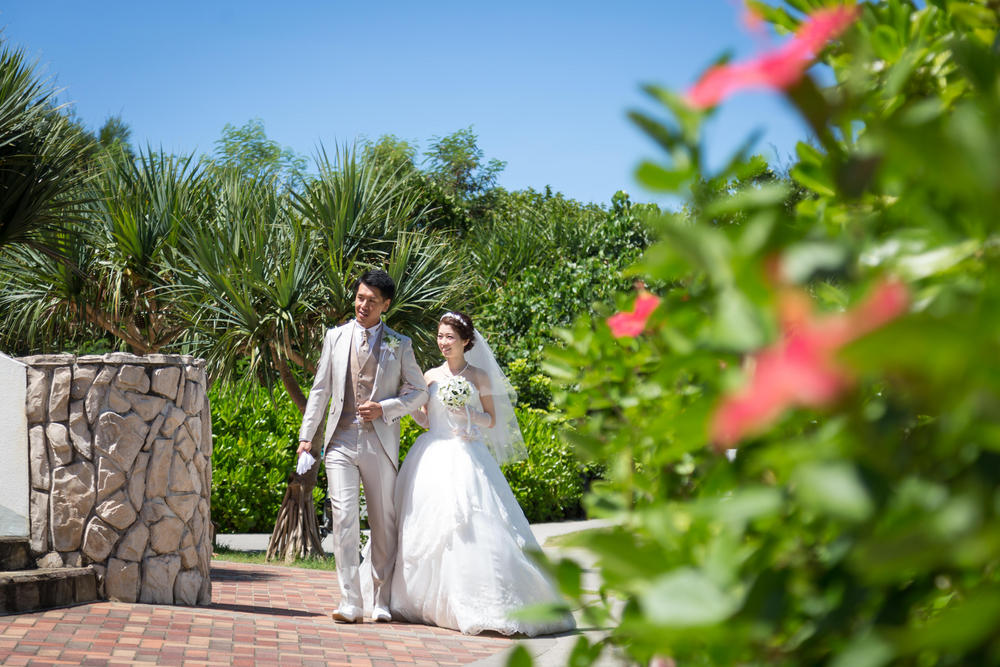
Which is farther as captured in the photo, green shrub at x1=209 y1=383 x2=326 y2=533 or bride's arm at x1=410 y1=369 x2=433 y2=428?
green shrub at x1=209 y1=383 x2=326 y2=533

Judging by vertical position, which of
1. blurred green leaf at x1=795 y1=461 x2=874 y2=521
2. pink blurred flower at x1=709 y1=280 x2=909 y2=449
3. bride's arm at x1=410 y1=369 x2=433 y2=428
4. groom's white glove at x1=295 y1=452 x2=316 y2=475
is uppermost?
bride's arm at x1=410 y1=369 x2=433 y2=428

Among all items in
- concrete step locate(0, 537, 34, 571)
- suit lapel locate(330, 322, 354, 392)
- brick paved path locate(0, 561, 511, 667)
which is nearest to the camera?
brick paved path locate(0, 561, 511, 667)

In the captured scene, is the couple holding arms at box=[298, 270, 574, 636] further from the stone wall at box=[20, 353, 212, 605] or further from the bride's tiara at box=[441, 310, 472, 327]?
the stone wall at box=[20, 353, 212, 605]

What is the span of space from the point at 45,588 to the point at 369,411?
6.80 feet

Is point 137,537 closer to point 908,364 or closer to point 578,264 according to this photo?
point 908,364

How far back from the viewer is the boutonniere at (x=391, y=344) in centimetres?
614

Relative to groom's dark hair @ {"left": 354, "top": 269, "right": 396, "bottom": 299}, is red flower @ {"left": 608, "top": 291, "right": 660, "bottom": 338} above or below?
below

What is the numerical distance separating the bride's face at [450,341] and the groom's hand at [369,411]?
2.69ft

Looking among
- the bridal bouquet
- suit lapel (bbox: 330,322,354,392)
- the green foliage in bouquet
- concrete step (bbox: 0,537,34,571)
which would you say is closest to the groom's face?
suit lapel (bbox: 330,322,354,392)

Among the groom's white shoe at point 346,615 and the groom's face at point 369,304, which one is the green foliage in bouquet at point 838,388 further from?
the groom's face at point 369,304

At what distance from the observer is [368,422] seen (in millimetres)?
5957

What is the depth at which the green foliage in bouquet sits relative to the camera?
494mm

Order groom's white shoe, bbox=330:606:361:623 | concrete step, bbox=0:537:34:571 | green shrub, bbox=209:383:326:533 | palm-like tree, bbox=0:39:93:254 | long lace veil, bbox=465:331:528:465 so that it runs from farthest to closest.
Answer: green shrub, bbox=209:383:326:533 < palm-like tree, bbox=0:39:93:254 < long lace veil, bbox=465:331:528:465 < groom's white shoe, bbox=330:606:361:623 < concrete step, bbox=0:537:34:571

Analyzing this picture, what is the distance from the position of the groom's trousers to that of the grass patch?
270 centimetres
